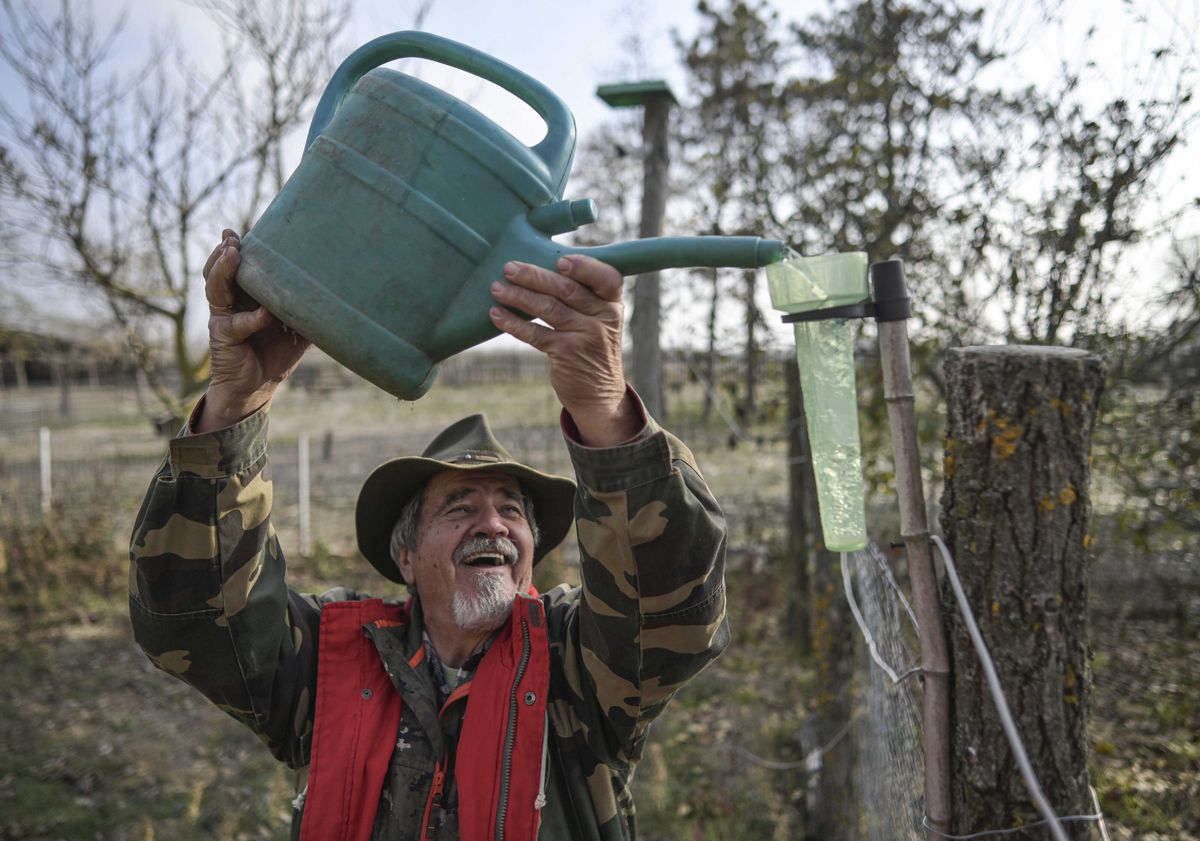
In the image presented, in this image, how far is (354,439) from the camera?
51.7ft

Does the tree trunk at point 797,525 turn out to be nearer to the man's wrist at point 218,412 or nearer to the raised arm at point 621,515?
the raised arm at point 621,515

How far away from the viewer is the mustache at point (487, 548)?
1885mm

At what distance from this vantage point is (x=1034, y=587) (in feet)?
4.29

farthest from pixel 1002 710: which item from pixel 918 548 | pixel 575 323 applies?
pixel 575 323

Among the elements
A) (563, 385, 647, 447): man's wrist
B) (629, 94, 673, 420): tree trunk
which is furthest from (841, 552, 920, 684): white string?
(629, 94, 673, 420): tree trunk

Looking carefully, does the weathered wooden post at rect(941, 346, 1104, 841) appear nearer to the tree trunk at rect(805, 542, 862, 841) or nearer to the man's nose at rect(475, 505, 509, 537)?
the man's nose at rect(475, 505, 509, 537)

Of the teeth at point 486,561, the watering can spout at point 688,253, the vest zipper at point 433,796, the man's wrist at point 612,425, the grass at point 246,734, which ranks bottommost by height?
the grass at point 246,734

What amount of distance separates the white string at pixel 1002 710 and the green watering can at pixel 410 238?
59 cm

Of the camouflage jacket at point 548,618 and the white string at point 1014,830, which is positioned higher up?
the camouflage jacket at point 548,618

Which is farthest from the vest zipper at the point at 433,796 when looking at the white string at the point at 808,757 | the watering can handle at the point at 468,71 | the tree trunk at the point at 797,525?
the tree trunk at the point at 797,525

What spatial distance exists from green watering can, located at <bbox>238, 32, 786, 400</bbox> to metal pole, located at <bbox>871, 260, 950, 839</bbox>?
26 cm

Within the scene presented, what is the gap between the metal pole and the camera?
127 centimetres

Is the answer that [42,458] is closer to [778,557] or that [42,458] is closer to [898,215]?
[778,557]

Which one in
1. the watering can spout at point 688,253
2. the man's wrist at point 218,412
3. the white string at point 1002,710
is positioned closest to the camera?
the white string at point 1002,710
